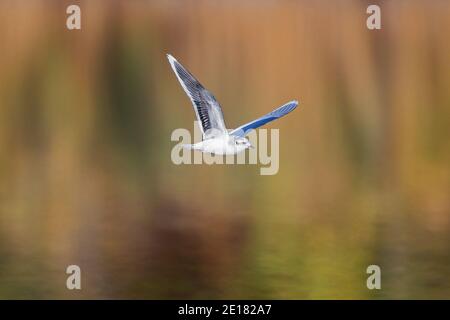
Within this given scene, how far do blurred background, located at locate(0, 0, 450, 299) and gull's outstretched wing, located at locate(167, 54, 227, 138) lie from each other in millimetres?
1373

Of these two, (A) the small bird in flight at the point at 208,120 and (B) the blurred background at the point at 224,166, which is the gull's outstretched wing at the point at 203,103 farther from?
(B) the blurred background at the point at 224,166

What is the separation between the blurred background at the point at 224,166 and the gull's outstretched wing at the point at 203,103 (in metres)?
1.37

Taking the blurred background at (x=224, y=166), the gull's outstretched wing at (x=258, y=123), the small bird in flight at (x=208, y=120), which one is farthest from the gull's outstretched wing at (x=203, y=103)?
the blurred background at (x=224, y=166)

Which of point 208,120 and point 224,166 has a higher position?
point 208,120

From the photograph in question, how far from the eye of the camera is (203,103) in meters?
8.34

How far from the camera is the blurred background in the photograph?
9383 mm

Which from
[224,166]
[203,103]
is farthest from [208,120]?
[224,166]

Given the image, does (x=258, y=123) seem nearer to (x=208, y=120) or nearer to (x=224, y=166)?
(x=208, y=120)

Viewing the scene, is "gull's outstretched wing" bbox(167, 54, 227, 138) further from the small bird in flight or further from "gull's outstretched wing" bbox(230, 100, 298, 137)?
"gull's outstretched wing" bbox(230, 100, 298, 137)

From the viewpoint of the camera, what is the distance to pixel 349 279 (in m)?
9.38

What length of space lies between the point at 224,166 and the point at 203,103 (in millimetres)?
3220

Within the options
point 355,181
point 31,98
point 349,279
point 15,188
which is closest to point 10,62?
point 31,98

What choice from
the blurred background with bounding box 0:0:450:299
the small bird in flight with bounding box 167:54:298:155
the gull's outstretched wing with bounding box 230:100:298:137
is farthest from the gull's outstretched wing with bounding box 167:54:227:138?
the blurred background with bounding box 0:0:450:299

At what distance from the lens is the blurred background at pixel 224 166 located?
938 cm
